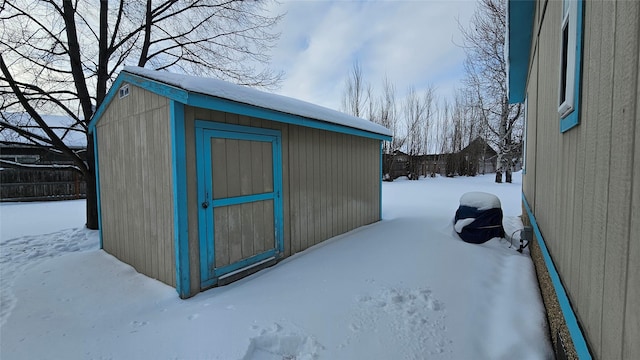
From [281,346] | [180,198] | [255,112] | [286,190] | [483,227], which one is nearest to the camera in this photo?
[281,346]

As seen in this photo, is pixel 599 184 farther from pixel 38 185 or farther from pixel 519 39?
pixel 38 185

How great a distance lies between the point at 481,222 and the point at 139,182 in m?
4.68

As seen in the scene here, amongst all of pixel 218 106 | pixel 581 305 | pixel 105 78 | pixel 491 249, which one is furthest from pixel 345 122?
pixel 105 78

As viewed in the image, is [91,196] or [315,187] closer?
[315,187]

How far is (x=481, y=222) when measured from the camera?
4359 millimetres

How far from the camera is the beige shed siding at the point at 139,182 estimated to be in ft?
9.80

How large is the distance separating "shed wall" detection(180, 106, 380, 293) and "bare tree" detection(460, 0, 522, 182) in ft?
34.1

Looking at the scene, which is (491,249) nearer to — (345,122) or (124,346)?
(345,122)

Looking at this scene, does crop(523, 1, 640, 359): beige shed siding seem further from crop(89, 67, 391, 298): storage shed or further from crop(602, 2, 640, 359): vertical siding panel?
crop(89, 67, 391, 298): storage shed

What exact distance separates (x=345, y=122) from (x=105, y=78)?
5215 mm

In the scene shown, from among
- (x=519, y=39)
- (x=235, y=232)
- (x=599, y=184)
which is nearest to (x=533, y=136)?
(x=519, y=39)

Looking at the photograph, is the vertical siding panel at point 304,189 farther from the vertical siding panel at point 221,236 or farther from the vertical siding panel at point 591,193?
the vertical siding panel at point 591,193

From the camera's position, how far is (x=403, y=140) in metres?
19.1

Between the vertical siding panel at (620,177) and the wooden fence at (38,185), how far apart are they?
12.1 meters
